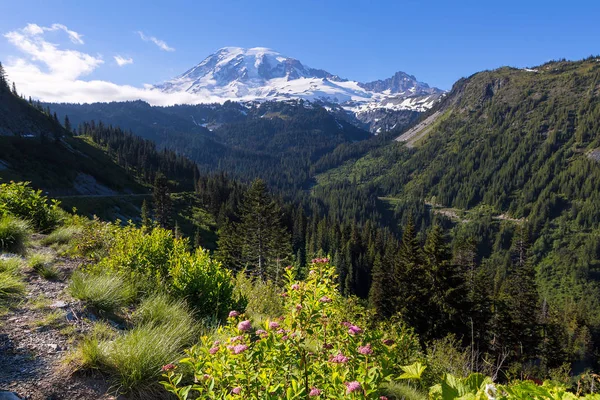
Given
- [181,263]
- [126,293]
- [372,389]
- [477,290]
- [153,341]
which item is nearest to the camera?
[372,389]

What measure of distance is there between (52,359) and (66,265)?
4.63 m

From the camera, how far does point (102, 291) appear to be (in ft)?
19.6

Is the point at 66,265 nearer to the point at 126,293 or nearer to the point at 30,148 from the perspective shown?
the point at 126,293

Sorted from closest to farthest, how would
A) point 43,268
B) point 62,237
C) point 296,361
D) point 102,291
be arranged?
point 296,361 < point 102,291 < point 43,268 < point 62,237

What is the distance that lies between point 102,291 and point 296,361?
4.67m

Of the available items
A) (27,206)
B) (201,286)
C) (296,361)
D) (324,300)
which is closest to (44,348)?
(201,286)

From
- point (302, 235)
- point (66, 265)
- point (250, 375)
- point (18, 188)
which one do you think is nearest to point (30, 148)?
point (302, 235)

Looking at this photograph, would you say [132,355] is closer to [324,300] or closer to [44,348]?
[44,348]

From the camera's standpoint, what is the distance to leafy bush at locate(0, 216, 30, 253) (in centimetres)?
811

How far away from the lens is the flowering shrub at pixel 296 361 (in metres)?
2.67

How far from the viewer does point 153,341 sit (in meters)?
4.45

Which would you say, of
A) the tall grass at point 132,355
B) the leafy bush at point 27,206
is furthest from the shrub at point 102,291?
the leafy bush at point 27,206

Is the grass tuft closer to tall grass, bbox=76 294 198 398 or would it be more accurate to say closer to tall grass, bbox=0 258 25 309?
tall grass, bbox=0 258 25 309

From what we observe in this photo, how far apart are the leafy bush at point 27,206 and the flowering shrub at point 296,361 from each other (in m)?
10.5
